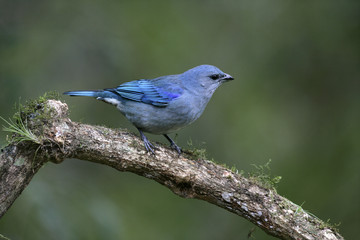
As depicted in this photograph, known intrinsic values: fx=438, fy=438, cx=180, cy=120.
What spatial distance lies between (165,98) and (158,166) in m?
1.25

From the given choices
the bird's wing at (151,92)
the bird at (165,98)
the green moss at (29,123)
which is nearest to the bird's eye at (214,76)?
the bird at (165,98)

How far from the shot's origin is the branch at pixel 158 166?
4086mm

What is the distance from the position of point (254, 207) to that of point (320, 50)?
14.6 ft

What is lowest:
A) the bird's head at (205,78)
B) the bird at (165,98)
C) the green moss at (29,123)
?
the green moss at (29,123)

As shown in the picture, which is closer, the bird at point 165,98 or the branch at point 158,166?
the branch at point 158,166

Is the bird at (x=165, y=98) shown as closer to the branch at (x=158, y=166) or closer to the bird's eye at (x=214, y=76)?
the bird's eye at (x=214, y=76)

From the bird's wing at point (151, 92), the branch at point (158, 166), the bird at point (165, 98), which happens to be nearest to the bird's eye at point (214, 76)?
the bird at point (165, 98)

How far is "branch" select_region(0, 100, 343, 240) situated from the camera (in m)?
4.09

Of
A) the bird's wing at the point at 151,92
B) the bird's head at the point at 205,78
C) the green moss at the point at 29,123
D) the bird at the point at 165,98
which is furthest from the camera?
the bird's head at the point at 205,78

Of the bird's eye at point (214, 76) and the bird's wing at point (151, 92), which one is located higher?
the bird's eye at point (214, 76)

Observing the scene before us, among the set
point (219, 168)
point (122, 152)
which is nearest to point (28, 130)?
point (122, 152)

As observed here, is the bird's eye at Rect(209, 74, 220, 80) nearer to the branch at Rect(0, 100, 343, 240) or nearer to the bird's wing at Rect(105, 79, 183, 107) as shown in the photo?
the bird's wing at Rect(105, 79, 183, 107)

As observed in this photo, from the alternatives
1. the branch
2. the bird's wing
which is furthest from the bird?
the branch

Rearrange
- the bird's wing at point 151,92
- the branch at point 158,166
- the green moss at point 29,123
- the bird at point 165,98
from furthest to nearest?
the bird's wing at point 151,92, the bird at point 165,98, the branch at point 158,166, the green moss at point 29,123
